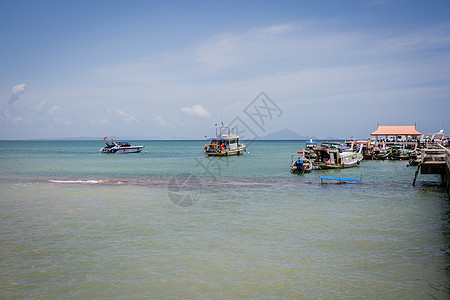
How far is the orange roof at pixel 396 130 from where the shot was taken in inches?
2616

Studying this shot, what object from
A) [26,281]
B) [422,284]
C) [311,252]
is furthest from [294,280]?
[26,281]

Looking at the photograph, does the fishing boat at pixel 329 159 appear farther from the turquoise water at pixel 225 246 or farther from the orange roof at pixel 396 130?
the orange roof at pixel 396 130

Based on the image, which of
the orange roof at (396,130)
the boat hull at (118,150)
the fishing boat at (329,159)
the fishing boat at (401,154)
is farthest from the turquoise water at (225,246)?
the boat hull at (118,150)

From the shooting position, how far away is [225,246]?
12953 mm

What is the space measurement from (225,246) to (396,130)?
64.4 metres

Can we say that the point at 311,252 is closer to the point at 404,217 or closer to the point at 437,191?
the point at 404,217

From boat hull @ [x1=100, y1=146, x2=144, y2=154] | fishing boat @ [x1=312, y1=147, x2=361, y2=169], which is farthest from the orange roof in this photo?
boat hull @ [x1=100, y1=146, x2=144, y2=154]

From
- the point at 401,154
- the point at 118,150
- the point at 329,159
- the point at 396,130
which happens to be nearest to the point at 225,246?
the point at 329,159

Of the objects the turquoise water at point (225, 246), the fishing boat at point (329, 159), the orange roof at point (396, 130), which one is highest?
the orange roof at point (396, 130)

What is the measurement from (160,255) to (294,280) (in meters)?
4.55

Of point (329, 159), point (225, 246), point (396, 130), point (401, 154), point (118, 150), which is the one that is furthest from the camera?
point (118, 150)

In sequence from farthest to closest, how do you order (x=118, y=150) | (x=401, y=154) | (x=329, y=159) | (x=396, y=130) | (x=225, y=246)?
(x=118, y=150), (x=396, y=130), (x=401, y=154), (x=329, y=159), (x=225, y=246)

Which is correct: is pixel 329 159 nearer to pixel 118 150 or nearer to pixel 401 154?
pixel 401 154

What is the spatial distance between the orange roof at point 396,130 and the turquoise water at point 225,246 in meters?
47.7
